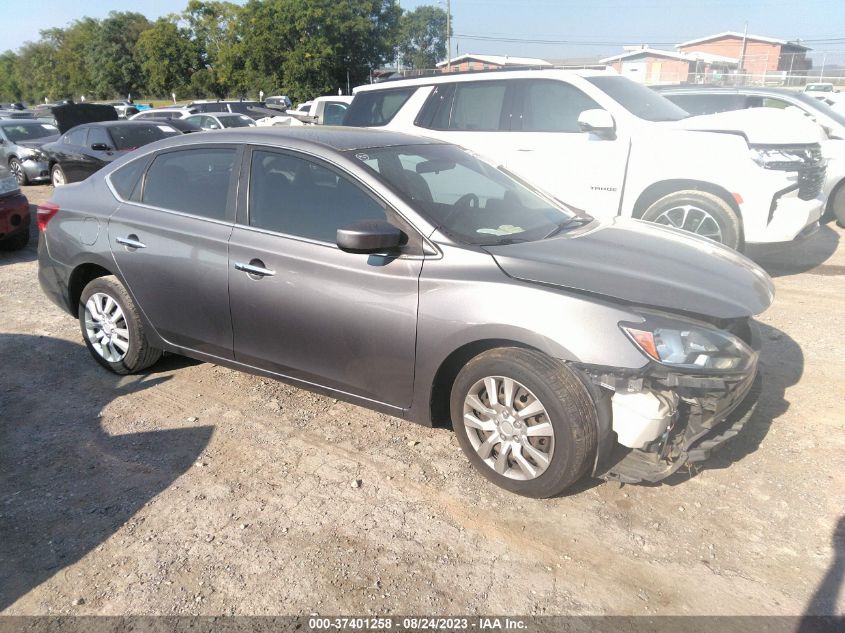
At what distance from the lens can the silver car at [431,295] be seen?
2.91 meters

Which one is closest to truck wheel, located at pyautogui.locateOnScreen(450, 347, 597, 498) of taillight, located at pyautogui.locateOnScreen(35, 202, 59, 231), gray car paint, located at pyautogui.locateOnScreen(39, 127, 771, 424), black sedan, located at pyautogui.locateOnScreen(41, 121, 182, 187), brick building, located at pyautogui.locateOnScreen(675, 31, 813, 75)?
gray car paint, located at pyautogui.locateOnScreen(39, 127, 771, 424)

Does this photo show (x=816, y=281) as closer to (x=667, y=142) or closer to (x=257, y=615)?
(x=667, y=142)

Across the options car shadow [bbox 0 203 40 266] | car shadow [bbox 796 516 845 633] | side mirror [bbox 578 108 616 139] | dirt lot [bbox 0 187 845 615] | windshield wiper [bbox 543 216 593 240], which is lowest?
car shadow [bbox 0 203 40 266]

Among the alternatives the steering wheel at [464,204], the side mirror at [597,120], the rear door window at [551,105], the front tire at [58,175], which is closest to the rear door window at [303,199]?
the steering wheel at [464,204]

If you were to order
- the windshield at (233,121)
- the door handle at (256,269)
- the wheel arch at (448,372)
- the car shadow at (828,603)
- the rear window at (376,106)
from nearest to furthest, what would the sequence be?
the car shadow at (828,603) < the wheel arch at (448,372) < the door handle at (256,269) < the rear window at (376,106) < the windshield at (233,121)

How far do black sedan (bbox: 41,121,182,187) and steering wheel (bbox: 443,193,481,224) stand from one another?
415 inches

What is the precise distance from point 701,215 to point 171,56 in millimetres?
62508

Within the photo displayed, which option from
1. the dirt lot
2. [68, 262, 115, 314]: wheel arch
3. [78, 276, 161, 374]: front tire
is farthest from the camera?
[68, 262, 115, 314]: wheel arch

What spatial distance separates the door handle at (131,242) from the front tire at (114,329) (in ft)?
0.97

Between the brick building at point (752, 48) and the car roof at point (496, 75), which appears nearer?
the car roof at point (496, 75)

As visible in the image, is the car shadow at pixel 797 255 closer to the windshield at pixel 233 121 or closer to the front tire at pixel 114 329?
the front tire at pixel 114 329

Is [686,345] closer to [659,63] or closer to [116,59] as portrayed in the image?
[659,63]

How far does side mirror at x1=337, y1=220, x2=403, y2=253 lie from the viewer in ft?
10.4

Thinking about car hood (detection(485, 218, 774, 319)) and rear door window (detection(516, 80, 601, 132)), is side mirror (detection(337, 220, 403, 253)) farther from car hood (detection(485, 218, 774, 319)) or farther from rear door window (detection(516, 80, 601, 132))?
rear door window (detection(516, 80, 601, 132))
